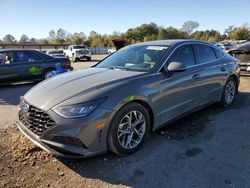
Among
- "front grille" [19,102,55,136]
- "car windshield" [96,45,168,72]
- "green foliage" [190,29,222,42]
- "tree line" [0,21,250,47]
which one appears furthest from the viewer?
"green foliage" [190,29,222,42]

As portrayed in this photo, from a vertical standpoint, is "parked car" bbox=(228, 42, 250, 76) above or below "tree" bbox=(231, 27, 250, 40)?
below

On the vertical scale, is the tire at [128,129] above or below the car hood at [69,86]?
below

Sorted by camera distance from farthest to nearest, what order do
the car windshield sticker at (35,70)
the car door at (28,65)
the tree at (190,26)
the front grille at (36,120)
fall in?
the tree at (190,26), the car windshield sticker at (35,70), the car door at (28,65), the front grille at (36,120)

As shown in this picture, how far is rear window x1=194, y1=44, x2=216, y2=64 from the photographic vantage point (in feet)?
16.4

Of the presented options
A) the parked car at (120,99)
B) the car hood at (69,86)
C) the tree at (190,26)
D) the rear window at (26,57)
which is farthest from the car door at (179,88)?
the tree at (190,26)

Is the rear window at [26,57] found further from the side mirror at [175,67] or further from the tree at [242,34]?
the tree at [242,34]

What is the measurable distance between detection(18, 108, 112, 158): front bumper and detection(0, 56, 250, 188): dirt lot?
32 centimetres

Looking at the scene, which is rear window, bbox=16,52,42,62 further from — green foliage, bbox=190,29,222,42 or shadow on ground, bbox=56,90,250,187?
green foliage, bbox=190,29,222,42

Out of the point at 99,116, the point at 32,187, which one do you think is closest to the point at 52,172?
the point at 32,187

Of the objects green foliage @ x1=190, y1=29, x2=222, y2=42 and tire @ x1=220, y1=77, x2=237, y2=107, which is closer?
tire @ x1=220, y1=77, x2=237, y2=107

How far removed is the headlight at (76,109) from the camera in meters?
3.05

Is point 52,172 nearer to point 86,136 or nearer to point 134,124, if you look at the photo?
point 86,136

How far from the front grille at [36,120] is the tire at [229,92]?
13.4ft

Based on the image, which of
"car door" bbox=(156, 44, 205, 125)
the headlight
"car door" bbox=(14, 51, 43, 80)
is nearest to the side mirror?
"car door" bbox=(156, 44, 205, 125)
